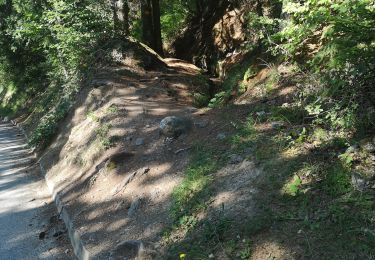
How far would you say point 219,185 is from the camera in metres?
5.41

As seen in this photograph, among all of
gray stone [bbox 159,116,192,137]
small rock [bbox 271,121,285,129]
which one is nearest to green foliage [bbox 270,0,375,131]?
small rock [bbox 271,121,285,129]

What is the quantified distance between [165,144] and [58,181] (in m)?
3.28

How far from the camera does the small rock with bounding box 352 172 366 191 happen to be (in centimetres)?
420

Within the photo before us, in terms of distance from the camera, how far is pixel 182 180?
6105 millimetres

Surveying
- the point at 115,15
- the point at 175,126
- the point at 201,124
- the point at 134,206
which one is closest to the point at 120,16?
the point at 115,15

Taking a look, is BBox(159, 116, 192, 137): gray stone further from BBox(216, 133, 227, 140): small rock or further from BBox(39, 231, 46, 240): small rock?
BBox(39, 231, 46, 240): small rock

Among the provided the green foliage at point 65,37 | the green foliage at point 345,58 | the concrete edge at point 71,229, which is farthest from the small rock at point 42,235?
the green foliage at point 65,37

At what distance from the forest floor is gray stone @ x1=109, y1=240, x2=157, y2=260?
36 millimetres

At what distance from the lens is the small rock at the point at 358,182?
4.20 m

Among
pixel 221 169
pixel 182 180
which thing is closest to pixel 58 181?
pixel 182 180

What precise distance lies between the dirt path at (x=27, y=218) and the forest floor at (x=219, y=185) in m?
0.46

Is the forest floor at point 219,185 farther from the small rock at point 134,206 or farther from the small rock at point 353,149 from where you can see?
the small rock at point 353,149

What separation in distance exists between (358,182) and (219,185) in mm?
1813

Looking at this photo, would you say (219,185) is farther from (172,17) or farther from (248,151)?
(172,17)
